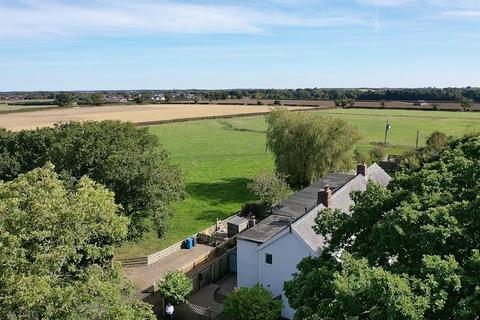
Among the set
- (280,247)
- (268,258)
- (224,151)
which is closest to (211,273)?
(268,258)

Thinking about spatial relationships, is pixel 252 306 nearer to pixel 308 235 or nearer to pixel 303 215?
pixel 308 235

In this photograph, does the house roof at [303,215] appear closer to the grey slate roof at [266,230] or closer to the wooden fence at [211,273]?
the grey slate roof at [266,230]

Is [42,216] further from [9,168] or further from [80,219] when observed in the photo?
[9,168]

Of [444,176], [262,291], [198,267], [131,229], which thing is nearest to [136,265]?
[131,229]

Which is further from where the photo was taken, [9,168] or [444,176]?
[9,168]

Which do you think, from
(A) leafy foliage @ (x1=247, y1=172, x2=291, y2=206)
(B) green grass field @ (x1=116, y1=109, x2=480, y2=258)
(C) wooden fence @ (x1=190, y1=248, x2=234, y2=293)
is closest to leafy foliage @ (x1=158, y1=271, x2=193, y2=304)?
(C) wooden fence @ (x1=190, y1=248, x2=234, y2=293)

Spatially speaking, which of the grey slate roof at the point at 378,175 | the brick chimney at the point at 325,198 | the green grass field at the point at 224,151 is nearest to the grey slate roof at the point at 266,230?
the brick chimney at the point at 325,198
